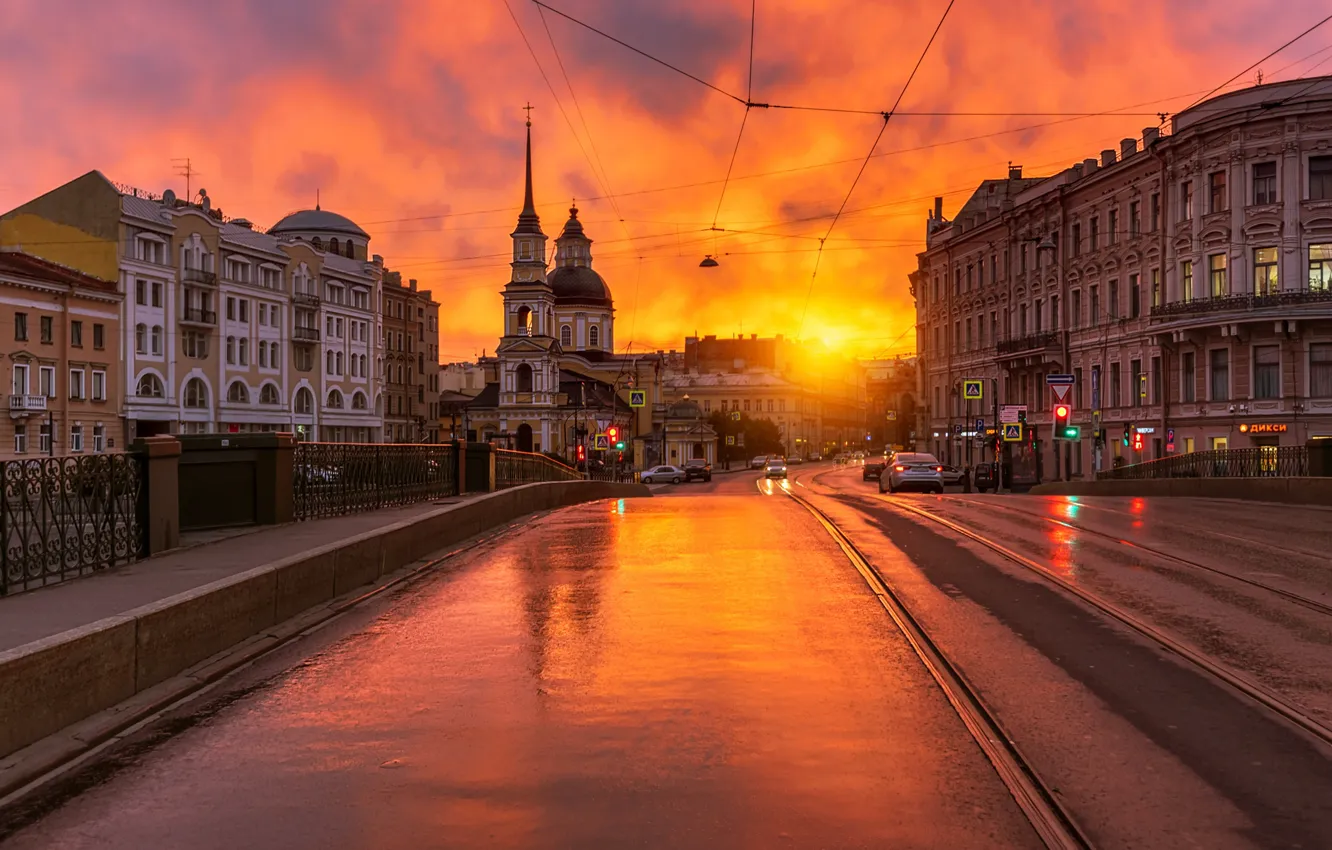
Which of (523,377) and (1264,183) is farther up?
(1264,183)

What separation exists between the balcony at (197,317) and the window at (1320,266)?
57785 mm

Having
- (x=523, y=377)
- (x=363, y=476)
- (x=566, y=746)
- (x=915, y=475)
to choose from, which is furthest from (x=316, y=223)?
(x=566, y=746)

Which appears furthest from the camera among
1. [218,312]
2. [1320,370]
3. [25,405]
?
[218,312]

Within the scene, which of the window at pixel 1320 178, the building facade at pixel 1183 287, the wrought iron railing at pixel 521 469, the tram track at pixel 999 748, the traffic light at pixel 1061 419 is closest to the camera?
the tram track at pixel 999 748

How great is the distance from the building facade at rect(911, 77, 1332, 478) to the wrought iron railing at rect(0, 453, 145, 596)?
3531cm

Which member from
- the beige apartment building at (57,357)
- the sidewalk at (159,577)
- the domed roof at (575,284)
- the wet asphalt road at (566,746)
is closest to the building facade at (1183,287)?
the sidewalk at (159,577)

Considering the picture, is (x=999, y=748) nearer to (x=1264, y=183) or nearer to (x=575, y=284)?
(x=1264, y=183)

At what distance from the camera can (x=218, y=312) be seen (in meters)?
75.3

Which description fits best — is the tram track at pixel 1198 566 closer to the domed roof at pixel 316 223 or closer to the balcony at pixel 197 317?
the balcony at pixel 197 317

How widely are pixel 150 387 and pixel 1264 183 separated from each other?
56.5 m

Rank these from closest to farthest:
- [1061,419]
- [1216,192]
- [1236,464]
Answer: [1236,464]
[1061,419]
[1216,192]

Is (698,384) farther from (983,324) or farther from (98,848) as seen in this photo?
(98,848)

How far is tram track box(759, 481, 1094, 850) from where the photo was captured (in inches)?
208

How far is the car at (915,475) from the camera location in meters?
41.6
